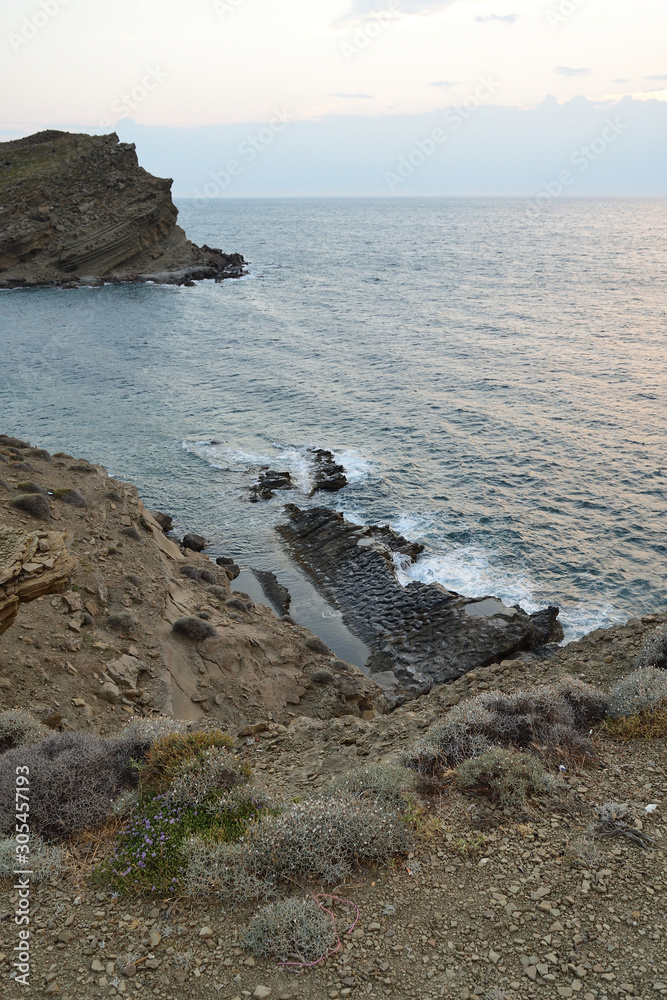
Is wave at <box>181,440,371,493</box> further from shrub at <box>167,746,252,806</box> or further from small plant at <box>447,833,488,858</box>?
small plant at <box>447,833,488,858</box>

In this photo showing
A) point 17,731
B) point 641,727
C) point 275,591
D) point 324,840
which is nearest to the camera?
point 324,840

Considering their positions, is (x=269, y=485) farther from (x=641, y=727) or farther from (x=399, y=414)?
(x=641, y=727)

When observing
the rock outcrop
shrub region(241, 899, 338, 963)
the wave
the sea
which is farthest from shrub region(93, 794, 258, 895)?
the wave

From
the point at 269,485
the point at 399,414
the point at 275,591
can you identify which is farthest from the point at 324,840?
the point at 399,414

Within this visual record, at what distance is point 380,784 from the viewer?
8492mm

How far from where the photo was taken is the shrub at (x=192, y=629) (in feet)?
56.3

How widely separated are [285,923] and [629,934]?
354 cm

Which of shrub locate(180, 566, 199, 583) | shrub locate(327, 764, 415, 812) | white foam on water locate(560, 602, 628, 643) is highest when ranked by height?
shrub locate(327, 764, 415, 812)

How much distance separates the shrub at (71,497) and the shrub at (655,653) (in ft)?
54.8

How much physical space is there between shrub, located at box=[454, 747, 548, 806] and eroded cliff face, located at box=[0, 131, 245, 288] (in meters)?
91.7

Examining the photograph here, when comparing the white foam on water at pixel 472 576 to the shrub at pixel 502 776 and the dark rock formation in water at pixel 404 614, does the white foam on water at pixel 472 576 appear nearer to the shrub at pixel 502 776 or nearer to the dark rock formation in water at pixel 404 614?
the dark rock formation in water at pixel 404 614

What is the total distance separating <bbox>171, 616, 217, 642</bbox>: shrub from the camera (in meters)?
17.2

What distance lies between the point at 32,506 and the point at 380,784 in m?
14.8

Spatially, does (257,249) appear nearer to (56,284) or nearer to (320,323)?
(56,284)
